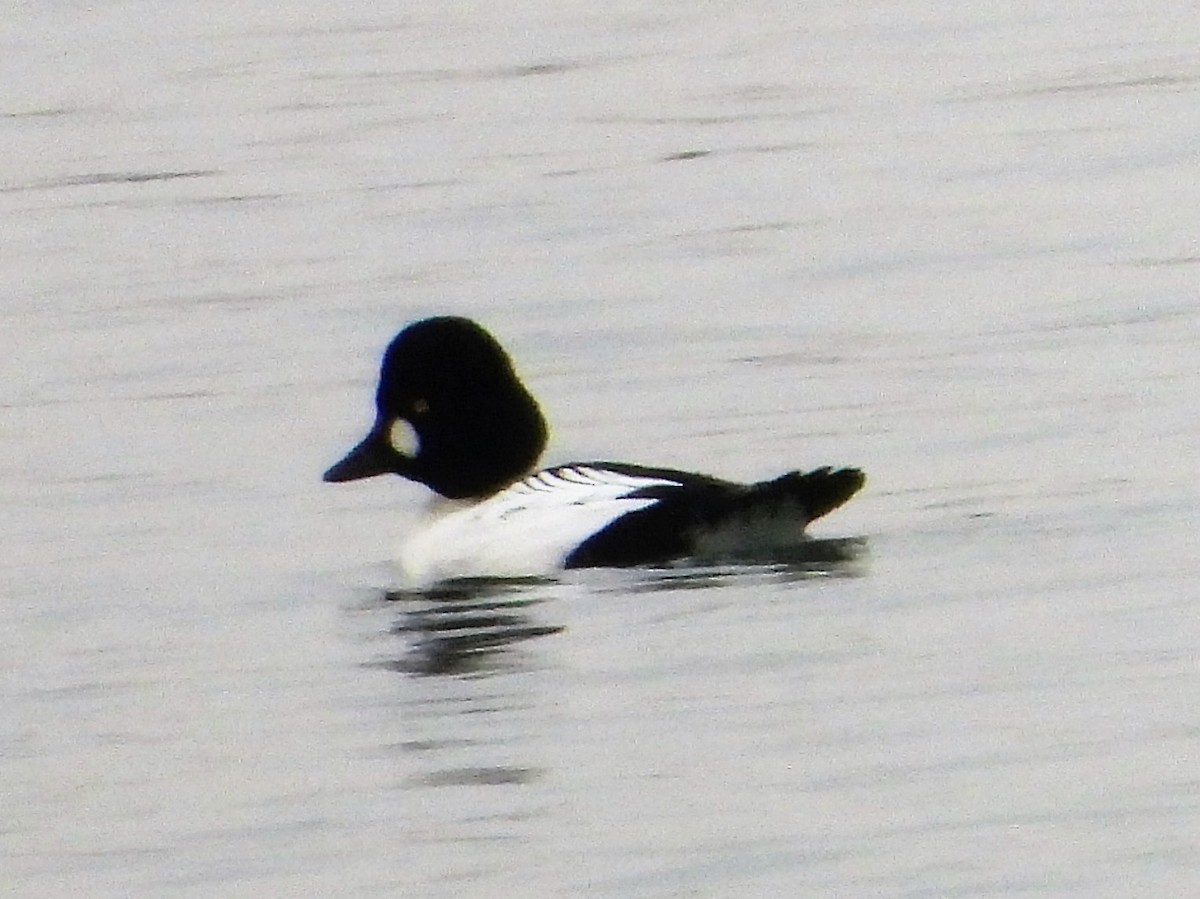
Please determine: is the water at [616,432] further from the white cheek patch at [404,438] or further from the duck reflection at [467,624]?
the white cheek patch at [404,438]

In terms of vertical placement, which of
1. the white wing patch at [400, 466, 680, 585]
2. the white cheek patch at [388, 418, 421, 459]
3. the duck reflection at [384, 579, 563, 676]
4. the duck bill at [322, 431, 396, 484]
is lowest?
the duck reflection at [384, 579, 563, 676]

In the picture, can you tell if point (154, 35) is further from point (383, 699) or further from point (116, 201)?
point (383, 699)

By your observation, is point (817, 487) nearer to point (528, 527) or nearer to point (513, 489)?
point (528, 527)

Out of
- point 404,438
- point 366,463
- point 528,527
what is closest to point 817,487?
A: point 528,527

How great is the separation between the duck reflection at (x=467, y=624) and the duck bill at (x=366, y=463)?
785 millimetres

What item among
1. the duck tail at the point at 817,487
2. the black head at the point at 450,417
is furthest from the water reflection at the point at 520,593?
the black head at the point at 450,417

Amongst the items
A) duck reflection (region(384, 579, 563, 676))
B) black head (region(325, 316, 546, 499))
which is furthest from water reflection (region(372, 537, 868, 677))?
black head (region(325, 316, 546, 499))

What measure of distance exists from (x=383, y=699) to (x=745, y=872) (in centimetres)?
226

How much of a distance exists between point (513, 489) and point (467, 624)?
1091 mm

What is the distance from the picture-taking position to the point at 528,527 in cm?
1234

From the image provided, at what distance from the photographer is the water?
925 cm

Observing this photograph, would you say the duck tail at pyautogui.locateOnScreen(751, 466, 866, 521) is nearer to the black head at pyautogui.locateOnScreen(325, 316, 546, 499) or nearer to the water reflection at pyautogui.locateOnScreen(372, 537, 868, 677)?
the water reflection at pyautogui.locateOnScreen(372, 537, 868, 677)

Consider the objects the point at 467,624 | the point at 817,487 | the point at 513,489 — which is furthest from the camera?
the point at 513,489

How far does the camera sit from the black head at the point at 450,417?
12789 millimetres
